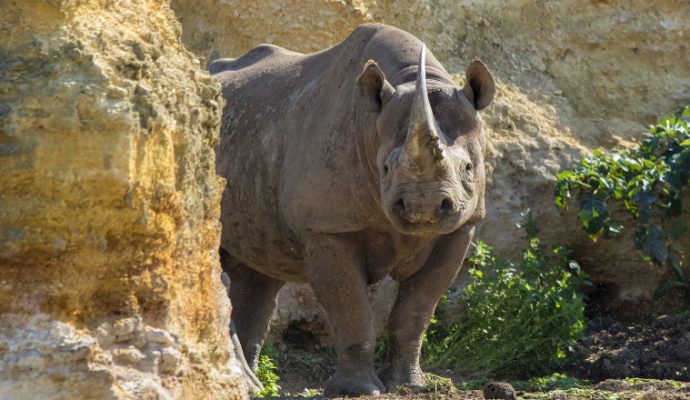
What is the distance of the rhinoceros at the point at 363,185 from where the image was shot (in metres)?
7.03

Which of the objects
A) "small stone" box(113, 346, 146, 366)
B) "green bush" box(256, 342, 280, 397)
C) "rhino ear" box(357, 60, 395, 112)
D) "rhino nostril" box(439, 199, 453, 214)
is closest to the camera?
"small stone" box(113, 346, 146, 366)

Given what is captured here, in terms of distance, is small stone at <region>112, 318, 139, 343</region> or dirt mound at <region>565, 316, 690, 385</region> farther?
dirt mound at <region>565, 316, 690, 385</region>

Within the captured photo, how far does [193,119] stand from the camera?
3.93 m

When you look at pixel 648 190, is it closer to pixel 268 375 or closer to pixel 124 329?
pixel 268 375

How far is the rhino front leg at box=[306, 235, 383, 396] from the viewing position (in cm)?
761

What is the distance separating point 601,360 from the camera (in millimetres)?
9594

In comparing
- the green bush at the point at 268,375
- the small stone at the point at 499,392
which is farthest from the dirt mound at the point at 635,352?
the small stone at the point at 499,392

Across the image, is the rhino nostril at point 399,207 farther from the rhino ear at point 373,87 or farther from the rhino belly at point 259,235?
the rhino belly at point 259,235

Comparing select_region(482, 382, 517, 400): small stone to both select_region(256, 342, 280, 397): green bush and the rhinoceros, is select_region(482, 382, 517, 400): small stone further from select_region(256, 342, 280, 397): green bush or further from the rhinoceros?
select_region(256, 342, 280, 397): green bush

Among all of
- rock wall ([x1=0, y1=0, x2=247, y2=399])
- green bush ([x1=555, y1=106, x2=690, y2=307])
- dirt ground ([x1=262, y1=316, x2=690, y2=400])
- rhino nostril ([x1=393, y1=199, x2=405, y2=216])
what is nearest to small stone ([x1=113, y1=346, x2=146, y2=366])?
rock wall ([x1=0, y1=0, x2=247, y2=399])

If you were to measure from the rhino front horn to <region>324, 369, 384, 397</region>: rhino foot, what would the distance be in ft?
4.45

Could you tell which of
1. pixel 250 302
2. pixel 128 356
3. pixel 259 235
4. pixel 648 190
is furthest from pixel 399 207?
pixel 648 190

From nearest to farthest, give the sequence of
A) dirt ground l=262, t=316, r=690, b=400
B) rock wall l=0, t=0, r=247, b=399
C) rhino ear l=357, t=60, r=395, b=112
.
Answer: rock wall l=0, t=0, r=247, b=399 → rhino ear l=357, t=60, r=395, b=112 → dirt ground l=262, t=316, r=690, b=400

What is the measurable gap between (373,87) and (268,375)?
7.38ft
